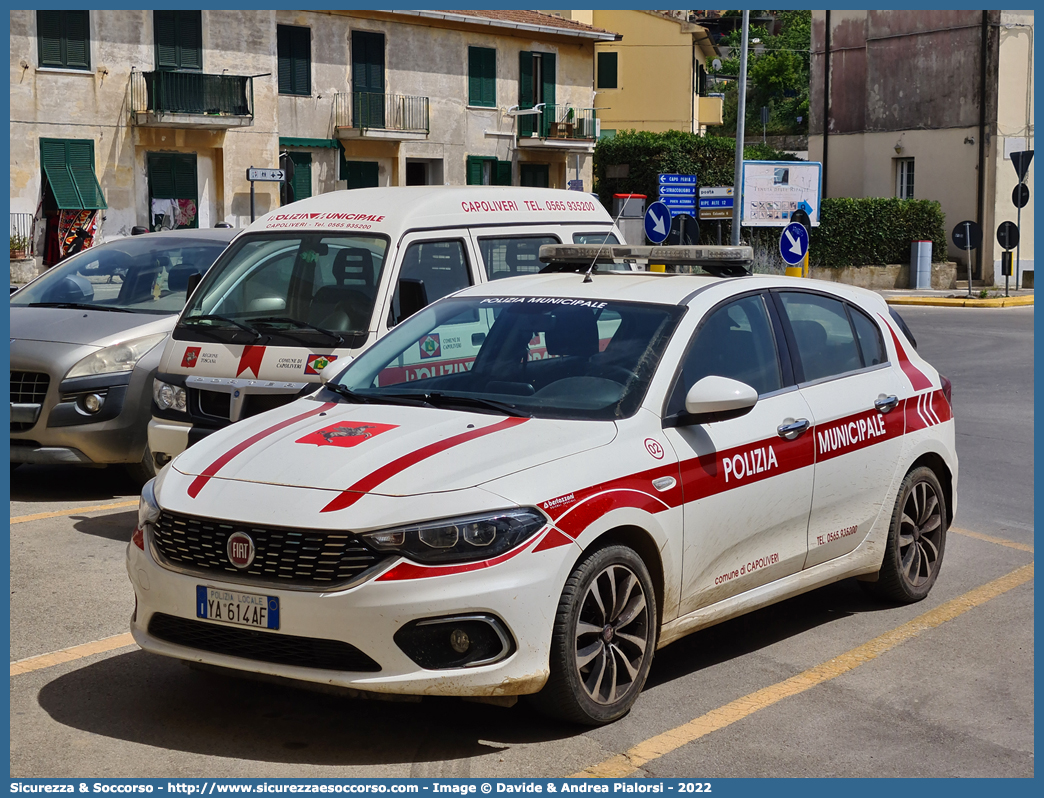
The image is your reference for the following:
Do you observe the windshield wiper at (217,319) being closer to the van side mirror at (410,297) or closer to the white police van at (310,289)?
the white police van at (310,289)

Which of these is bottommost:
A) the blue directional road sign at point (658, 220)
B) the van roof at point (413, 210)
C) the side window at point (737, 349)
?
the side window at point (737, 349)

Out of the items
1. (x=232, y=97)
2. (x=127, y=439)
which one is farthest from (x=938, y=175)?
(x=127, y=439)

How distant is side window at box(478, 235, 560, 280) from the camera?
8.32 meters

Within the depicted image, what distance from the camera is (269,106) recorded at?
36.6 meters

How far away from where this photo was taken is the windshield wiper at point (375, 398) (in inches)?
212

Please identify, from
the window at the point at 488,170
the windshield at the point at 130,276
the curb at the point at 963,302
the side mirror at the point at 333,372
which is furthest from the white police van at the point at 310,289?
the window at the point at 488,170

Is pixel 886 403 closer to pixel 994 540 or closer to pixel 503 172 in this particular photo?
pixel 994 540

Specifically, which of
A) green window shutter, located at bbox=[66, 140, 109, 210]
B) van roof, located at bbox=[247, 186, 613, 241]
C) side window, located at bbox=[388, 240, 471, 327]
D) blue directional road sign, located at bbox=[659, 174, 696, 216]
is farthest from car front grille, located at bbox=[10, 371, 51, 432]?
green window shutter, located at bbox=[66, 140, 109, 210]

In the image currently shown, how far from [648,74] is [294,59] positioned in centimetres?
2514

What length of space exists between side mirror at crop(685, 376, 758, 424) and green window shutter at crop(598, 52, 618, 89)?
Result: 5525 cm

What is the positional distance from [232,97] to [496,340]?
3144 cm

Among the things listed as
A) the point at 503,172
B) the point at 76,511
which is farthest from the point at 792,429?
the point at 503,172

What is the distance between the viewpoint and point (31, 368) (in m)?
9.02

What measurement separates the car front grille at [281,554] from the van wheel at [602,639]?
0.71m
